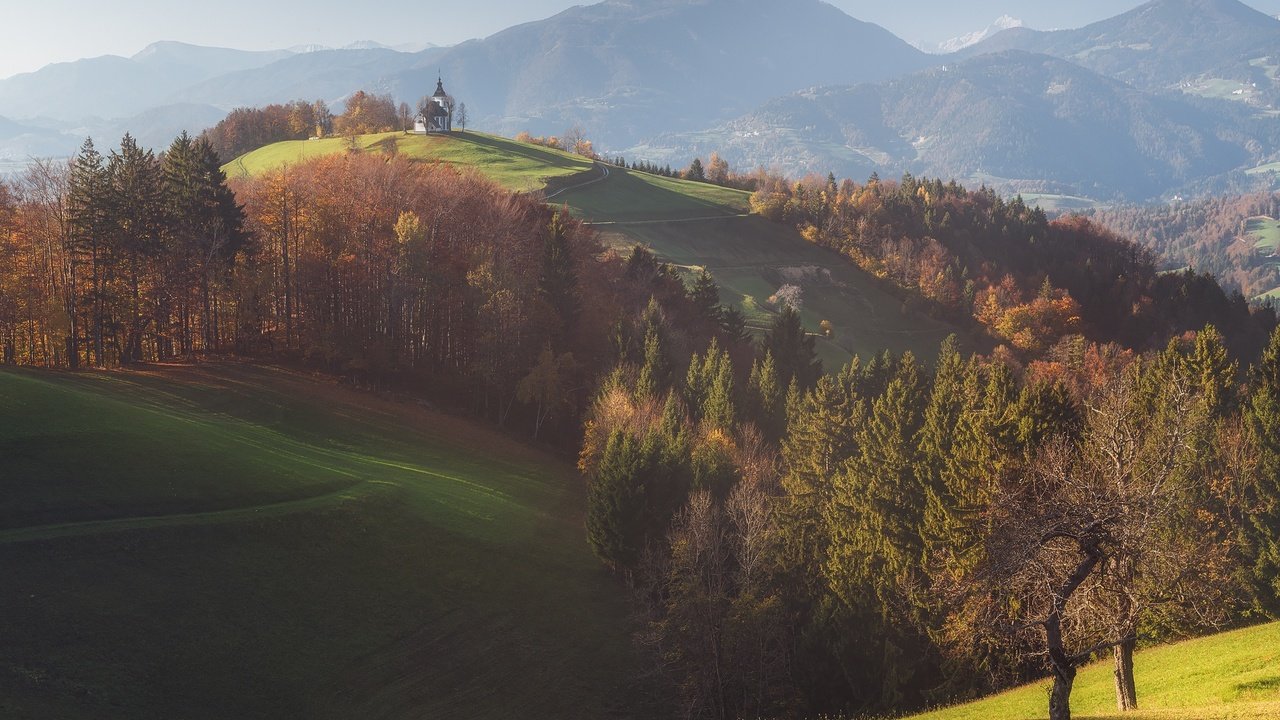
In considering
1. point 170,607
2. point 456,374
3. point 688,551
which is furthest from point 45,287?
point 688,551

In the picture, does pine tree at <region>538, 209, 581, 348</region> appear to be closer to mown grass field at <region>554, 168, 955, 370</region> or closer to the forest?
the forest

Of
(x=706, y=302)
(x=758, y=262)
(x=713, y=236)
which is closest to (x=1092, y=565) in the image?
(x=706, y=302)

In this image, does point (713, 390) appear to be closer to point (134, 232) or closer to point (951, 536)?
point (951, 536)

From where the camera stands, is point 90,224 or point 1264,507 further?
point 90,224

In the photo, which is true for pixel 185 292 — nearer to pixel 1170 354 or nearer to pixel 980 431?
pixel 980 431

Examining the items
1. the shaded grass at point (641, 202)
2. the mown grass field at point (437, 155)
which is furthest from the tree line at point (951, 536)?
the mown grass field at point (437, 155)

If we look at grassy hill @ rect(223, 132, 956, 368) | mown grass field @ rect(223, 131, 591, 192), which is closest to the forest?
grassy hill @ rect(223, 132, 956, 368)
